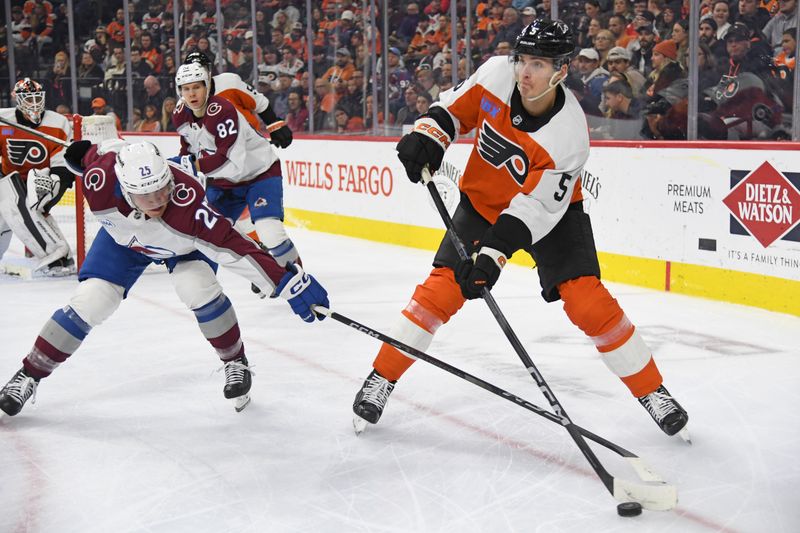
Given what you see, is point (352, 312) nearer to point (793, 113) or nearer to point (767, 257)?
point (767, 257)

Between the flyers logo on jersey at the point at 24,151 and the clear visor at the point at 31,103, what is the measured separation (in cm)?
23

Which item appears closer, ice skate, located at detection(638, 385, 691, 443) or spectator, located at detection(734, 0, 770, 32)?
ice skate, located at detection(638, 385, 691, 443)

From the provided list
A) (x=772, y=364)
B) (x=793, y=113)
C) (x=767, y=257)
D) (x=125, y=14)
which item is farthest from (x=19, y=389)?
(x=125, y=14)

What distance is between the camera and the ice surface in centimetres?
217

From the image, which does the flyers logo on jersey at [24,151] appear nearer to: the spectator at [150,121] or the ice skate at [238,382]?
the ice skate at [238,382]

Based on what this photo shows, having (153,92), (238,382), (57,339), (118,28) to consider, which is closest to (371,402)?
(238,382)

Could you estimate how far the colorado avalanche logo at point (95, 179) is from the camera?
2646 mm

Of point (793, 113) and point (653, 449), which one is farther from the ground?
point (793, 113)

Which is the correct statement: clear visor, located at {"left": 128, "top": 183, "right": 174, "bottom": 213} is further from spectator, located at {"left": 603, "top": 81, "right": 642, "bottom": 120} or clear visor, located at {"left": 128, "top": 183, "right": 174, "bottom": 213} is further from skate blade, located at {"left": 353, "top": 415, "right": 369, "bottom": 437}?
spectator, located at {"left": 603, "top": 81, "right": 642, "bottom": 120}

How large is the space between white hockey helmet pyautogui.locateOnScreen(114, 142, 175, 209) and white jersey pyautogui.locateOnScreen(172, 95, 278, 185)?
5.84 feet

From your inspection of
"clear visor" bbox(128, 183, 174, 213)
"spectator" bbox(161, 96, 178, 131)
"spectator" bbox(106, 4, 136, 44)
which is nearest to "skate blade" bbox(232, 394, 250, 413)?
"clear visor" bbox(128, 183, 174, 213)

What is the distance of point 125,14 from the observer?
35.5ft

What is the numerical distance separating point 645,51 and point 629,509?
3654 mm

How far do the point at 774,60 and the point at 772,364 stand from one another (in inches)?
70.2
